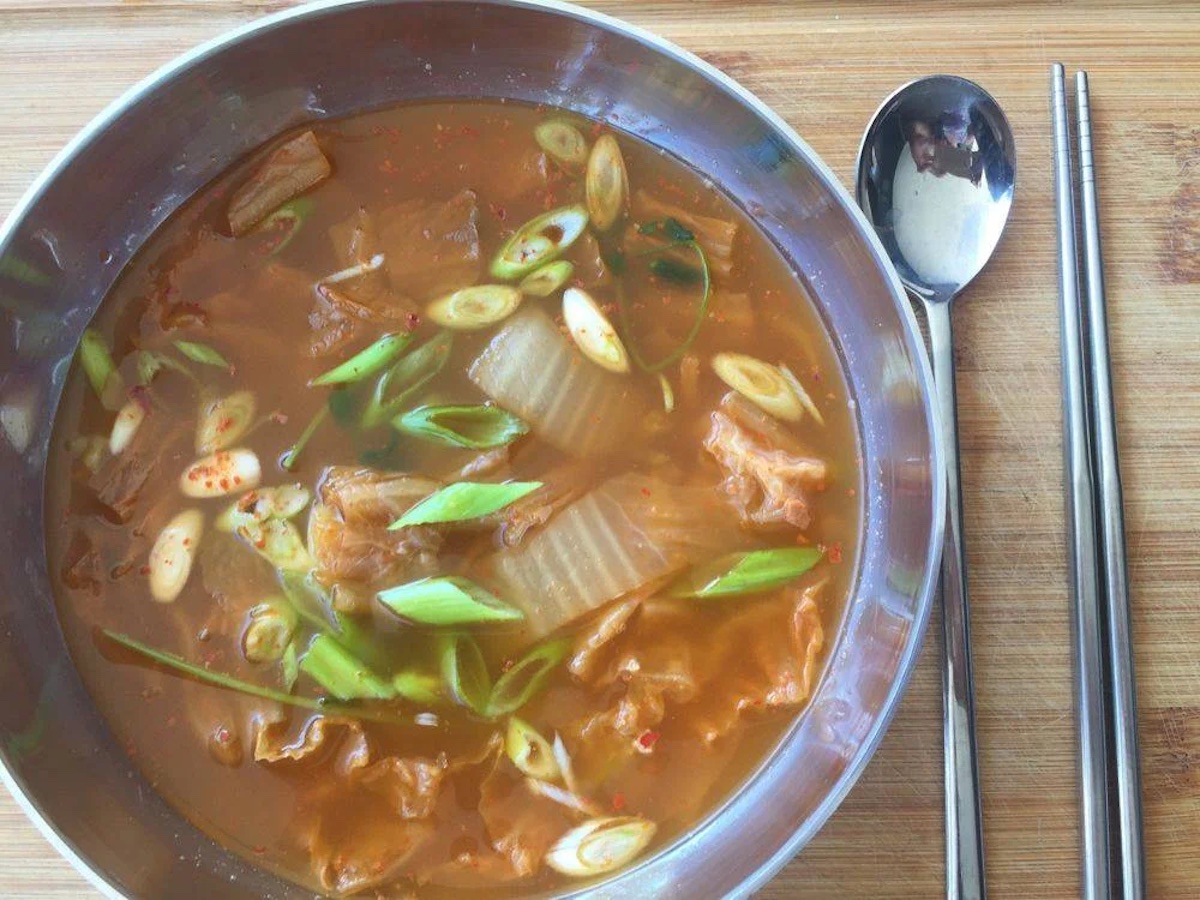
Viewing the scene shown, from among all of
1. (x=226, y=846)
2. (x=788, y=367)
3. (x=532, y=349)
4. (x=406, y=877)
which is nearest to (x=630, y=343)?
→ (x=532, y=349)

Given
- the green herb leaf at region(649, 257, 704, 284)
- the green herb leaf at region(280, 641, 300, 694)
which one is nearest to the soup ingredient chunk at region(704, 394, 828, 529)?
the green herb leaf at region(649, 257, 704, 284)

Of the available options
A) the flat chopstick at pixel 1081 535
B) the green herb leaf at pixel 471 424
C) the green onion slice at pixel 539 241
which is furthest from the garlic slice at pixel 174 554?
the flat chopstick at pixel 1081 535

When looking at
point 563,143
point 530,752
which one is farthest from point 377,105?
point 530,752

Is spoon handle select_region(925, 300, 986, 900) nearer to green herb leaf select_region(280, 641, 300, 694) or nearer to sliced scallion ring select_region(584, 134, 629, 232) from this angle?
sliced scallion ring select_region(584, 134, 629, 232)

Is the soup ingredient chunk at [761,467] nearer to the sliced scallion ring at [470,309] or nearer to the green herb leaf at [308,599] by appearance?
the sliced scallion ring at [470,309]

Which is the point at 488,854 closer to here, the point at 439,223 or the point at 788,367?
the point at 788,367

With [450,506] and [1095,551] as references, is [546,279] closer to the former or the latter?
[450,506]
